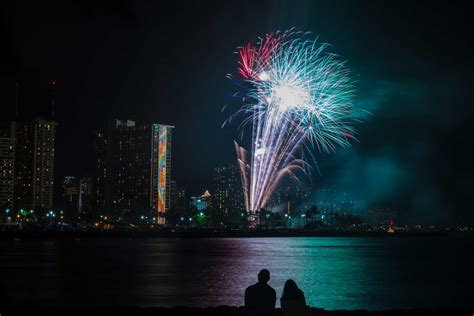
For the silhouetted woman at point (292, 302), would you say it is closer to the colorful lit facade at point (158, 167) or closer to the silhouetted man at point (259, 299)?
the silhouetted man at point (259, 299)

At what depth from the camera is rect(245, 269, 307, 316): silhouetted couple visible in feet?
37.7

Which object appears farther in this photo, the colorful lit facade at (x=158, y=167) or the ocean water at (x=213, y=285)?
the colorful lit facade at (x=158, y=167)

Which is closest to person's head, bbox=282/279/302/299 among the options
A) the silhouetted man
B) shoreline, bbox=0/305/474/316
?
the silhouetted man

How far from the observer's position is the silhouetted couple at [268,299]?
37.7 ft

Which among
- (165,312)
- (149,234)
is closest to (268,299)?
(165,312)

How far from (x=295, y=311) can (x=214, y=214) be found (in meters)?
189

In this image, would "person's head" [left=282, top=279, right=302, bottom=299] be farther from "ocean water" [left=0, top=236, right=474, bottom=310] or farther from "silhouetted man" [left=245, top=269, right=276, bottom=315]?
"ocean water" [left=0, top=236, right=474, bottom=310]

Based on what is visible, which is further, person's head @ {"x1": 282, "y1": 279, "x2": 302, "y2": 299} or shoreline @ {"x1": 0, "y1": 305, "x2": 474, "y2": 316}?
shoreline @ {"x1": 0, "y1": 305, "x2": 474, "y2": 316}

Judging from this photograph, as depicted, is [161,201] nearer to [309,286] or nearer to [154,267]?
[154,267]

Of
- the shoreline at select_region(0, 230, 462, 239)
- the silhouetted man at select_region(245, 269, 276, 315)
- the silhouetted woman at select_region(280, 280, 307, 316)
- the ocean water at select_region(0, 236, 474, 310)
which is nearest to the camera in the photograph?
the silhouetted woman at select_region(280, 280, 307, 316)

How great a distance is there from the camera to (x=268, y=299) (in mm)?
11664

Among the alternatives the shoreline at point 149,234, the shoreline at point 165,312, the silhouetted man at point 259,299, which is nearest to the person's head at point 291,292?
the silhouetted man at point 259,299

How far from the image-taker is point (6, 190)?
196500 millimetres

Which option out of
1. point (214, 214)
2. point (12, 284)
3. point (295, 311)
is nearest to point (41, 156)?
point (214, 214)
